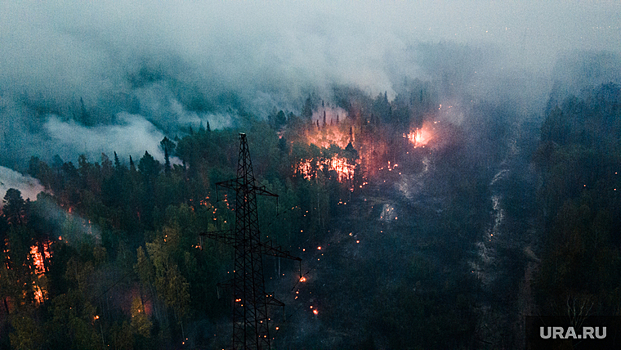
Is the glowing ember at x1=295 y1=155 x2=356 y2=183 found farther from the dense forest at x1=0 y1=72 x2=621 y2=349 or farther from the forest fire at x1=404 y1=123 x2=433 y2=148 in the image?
the forest fire at x1=404 y1=123 x2=433 y2=148

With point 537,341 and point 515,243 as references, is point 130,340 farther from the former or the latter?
point 515,243

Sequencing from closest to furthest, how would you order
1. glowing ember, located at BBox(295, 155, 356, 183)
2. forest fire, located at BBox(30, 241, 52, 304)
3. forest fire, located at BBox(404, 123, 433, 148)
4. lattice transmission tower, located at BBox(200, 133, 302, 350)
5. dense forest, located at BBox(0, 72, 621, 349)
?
1. lattice transmission tower, located at BBox(200, 133, 302, 350)
2. dense forest, located at BBox(0, 72, 621, 349)
3. forest fire, located at BBox(30, 241, 52, 304)
4. glowing ember, located at BBox(295, 155, 356, 183)
5. forest fire, located at BBox(404, 123, 433, 148)

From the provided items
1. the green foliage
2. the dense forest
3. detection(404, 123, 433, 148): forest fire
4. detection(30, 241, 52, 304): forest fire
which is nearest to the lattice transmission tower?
the dense forest

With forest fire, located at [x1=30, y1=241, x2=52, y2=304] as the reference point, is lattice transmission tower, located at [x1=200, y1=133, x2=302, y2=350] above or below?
above

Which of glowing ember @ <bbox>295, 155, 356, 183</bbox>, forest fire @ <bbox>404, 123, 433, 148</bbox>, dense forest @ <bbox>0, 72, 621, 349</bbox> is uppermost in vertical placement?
forest fire @ <bbox>404, 123, 433, 148</bbox>

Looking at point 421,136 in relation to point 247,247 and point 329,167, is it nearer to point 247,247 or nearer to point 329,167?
point 329,167

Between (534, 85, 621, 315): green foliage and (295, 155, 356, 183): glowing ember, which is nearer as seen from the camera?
(534, 85, 621, 315): green foliage

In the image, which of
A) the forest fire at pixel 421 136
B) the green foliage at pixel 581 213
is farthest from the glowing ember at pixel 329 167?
the green foliage at pixel 581 213

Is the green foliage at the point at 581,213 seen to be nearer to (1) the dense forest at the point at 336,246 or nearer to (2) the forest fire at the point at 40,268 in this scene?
(1) the dense forest at the point at 336,246

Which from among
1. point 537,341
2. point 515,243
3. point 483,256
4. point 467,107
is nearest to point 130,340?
point 537,341
